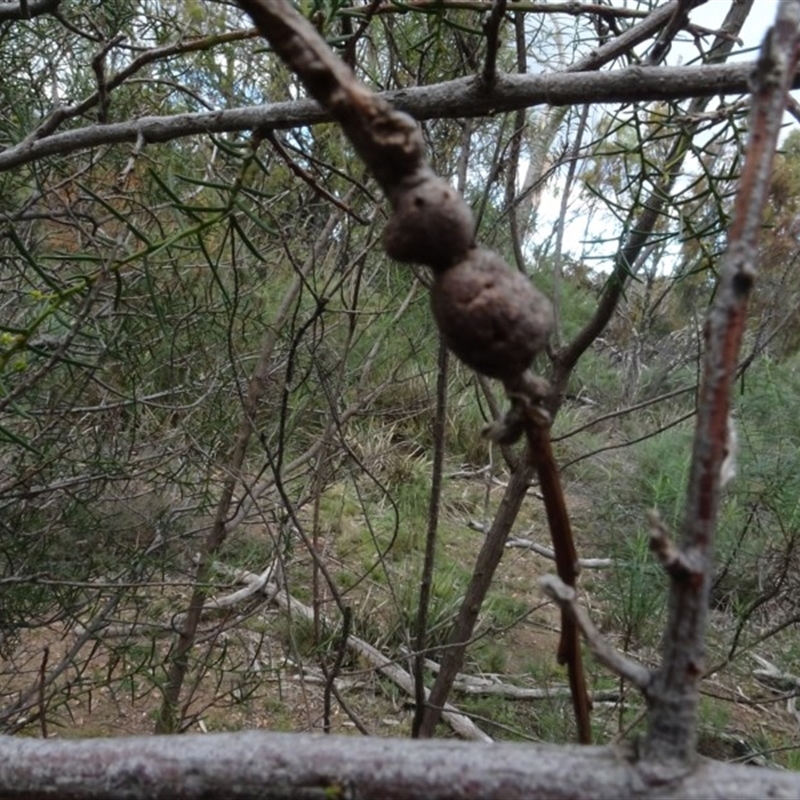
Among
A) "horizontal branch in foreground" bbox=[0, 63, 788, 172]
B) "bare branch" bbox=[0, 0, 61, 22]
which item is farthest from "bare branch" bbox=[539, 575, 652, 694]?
"bare branch" bbox=[0, 0, 61, 22]

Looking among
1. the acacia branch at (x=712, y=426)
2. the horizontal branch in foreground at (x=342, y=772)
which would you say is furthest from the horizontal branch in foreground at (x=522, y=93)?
the horizontal branch in foreground at (x=342, y=772)

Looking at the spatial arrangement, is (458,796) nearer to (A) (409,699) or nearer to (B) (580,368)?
(A) (409,699)

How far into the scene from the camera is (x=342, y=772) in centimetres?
22

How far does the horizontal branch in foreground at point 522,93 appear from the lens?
418 millimetres

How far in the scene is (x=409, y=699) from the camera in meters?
1.71

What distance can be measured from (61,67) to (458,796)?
1.69 m

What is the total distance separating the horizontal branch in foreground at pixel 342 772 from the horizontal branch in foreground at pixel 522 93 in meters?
0.31

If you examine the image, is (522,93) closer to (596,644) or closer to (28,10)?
(596,644)

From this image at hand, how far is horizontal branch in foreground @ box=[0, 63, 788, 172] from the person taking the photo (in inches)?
16.5

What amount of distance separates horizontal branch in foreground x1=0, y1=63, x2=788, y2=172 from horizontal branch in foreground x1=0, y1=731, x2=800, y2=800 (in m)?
0.31

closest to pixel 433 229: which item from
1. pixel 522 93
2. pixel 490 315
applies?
pixel 490 315

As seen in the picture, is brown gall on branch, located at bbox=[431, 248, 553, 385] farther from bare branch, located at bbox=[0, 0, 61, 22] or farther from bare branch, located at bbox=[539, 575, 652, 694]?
bare branch, located at bbox=[0, 0, 61, 22]

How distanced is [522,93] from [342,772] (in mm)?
358

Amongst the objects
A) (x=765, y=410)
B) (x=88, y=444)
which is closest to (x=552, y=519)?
(x=88, y=444)
